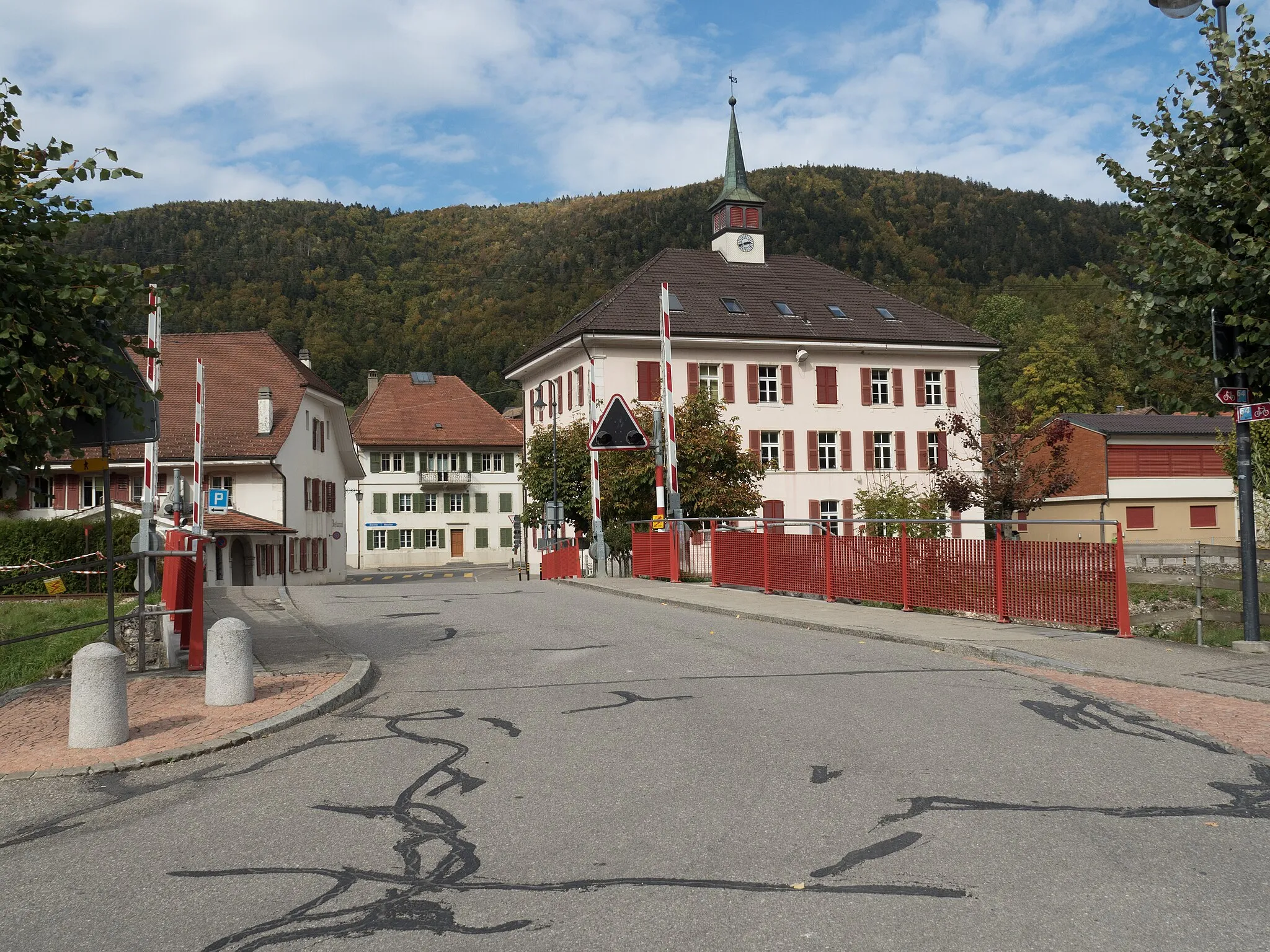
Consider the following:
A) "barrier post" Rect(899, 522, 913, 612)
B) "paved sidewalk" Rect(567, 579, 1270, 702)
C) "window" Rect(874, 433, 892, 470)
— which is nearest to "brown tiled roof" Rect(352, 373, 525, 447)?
"window" Rect(874, 433, 892, 470)

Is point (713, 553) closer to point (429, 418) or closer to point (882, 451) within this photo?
point (882, 451)

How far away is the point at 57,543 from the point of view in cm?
3872

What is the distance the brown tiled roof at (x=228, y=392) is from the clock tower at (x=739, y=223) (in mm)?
21210

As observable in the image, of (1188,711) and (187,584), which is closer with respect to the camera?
(1188,711)

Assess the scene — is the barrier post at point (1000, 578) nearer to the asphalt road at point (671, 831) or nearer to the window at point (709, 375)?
the asphalt road at point (671, 831)

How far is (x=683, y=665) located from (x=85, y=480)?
1618 inches

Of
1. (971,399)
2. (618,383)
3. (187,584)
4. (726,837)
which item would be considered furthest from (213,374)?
(726,837)

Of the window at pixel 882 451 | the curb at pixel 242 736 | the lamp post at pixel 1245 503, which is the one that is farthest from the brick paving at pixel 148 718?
the window at pixel 882 451

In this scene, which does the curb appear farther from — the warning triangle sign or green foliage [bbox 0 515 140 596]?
green foliage [bbox 0 515 140 596]

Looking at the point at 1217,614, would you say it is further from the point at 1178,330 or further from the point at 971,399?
the point at 971,399

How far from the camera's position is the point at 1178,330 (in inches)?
512

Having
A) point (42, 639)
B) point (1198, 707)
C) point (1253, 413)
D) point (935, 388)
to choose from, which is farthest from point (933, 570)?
point (935, 388)

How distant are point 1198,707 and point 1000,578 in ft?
20.1

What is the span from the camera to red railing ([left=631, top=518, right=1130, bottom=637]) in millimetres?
13867
